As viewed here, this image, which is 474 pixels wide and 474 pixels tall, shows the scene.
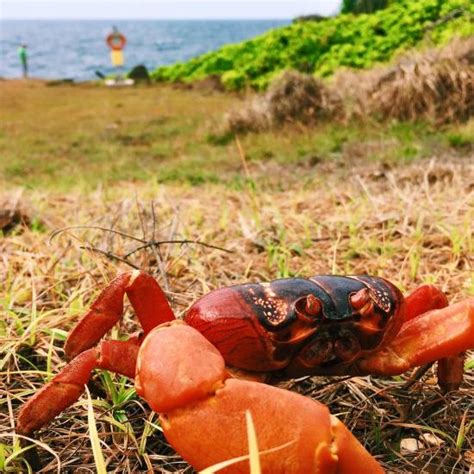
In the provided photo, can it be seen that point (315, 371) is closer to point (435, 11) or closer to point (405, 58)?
point (405, 58)

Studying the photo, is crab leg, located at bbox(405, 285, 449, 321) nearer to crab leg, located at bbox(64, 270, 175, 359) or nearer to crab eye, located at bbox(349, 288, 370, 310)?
crab eye, located at bbox(349, 288, 370, 310)

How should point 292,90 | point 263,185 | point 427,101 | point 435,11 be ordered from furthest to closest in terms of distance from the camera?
1. point 435,11
2. point 292,90
3. point 427,101
4. point 263,185

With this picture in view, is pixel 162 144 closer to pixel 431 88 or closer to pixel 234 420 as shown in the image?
pixel 431 88

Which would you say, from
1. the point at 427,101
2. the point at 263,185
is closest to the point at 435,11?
the point at 427,101

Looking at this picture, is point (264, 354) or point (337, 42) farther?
point (337, 42)

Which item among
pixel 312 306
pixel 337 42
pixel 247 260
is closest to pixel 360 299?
pixel 312 306

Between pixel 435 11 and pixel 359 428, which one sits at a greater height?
pixel 435 11
